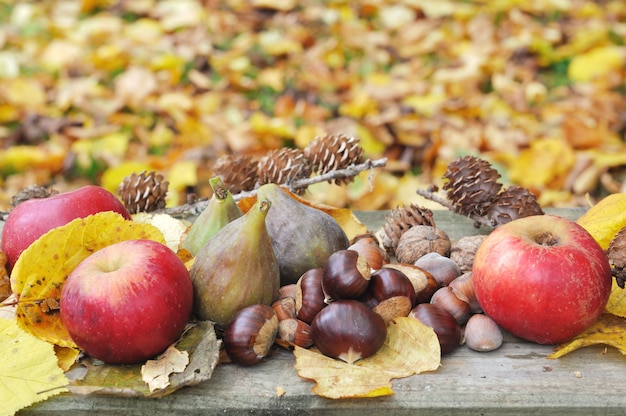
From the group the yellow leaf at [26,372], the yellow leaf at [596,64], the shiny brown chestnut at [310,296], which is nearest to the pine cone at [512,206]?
the shiny brown chestnut at [310,296]

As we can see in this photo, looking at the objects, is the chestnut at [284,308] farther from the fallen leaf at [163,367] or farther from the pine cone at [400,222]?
the pine cone at [400,222]

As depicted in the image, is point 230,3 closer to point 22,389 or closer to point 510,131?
point 510,131

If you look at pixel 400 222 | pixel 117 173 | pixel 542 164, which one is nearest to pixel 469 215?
pixel 400 222

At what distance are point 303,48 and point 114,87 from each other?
1.29 meters

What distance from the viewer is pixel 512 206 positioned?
5.78 feet

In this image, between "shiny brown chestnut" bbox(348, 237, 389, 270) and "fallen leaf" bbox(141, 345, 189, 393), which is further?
"shiny brown chestnut" bbox(348, 237, 389, 270)

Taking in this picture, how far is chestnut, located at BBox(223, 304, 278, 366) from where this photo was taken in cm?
128

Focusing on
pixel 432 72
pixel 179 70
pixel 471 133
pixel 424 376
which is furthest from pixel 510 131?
pixel 424 376

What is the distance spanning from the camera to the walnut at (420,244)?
5.48ft

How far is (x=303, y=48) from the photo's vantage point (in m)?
4.68

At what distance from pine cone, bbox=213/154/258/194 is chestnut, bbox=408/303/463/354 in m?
0.76

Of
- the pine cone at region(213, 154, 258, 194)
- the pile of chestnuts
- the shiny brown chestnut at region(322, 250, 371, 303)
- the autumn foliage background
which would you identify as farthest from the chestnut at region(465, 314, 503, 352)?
the autumn foliage background

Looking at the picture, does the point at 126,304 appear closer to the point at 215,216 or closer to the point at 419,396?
the point at 215,216

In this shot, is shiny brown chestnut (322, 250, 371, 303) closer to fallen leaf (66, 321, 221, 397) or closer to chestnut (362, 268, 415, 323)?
chestnut (362, 268, 415, 323)
